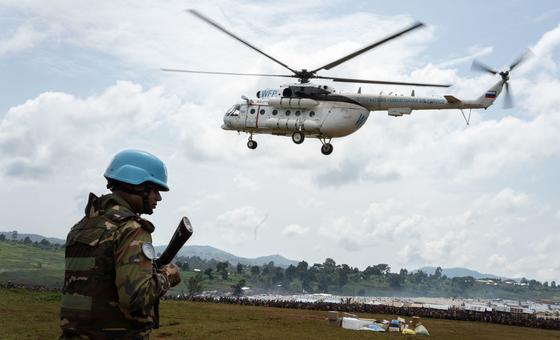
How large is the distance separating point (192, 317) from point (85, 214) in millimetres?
33651

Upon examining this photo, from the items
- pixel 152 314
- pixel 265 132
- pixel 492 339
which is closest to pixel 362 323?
pixel 492 339

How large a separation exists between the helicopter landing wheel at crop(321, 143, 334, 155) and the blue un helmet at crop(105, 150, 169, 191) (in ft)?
109

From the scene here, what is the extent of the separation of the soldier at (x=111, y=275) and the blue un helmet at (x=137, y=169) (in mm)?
11

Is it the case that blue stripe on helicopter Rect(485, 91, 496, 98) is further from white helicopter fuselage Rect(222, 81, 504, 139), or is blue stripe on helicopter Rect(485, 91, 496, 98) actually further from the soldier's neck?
the soldier's neck

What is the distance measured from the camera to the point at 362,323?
1487 inches

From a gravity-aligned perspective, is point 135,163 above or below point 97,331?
above

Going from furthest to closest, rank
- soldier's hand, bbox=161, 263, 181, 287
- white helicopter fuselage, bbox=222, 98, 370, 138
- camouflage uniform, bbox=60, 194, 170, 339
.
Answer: white helicopter fuselage, bbox=222, 98, 370, 138 < soldier's hand, bbox=161, 263, 181, 287 < camouflage uniform, bbox=60, 194, 170, 339

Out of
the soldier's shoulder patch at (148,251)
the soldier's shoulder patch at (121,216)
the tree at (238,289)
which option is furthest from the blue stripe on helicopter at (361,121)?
the tree at (238,289)

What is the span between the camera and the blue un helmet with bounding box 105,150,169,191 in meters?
5.26

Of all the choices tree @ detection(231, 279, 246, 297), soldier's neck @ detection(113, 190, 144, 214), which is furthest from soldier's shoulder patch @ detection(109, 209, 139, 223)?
tree @ detection(231, 279, 246, 297)

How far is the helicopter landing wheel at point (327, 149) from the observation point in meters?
38.3

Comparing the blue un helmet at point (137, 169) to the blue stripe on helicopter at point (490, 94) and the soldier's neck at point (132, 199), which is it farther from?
the blue stripe on helicopter at point (490, 94)

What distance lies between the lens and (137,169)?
5.29 m

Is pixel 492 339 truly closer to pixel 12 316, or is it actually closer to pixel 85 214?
pixel 12 316
